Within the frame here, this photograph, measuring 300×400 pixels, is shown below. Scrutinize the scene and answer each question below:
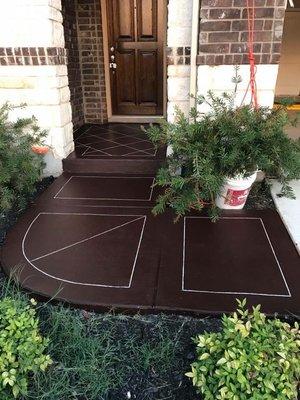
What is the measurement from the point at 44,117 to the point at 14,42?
76cm

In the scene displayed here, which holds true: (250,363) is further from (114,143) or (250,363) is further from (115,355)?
(114,143)

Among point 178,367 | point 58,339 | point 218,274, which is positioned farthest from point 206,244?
point 58,339

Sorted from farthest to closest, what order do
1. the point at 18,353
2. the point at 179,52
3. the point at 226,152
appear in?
1. the point at 179,52
2. the point at 226,152
3. the point at 18,353

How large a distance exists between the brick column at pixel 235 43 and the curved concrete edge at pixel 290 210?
87 centimetres

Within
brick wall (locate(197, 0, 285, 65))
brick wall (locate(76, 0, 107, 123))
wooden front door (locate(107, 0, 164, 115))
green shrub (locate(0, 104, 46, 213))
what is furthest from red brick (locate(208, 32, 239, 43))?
brick wall (locate(76, 0, 107, 123))

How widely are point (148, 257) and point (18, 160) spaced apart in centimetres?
159

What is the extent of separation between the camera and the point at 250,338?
1438 mm

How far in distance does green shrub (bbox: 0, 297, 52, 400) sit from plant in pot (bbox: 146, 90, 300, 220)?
142cm

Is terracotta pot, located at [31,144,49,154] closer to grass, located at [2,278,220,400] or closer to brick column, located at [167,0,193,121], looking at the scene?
brick column, located at [167,0,193,121]

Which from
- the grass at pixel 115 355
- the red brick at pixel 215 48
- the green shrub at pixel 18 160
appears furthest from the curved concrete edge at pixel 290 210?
the green shrub at pixel 18 160

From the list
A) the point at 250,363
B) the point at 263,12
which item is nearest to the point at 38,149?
the point at 263,12

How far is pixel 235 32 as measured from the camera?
2.93 meters

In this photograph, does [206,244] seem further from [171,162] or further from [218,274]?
[171,162]

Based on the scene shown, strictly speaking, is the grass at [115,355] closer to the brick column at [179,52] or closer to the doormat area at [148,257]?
the doormat area at [148,257]
